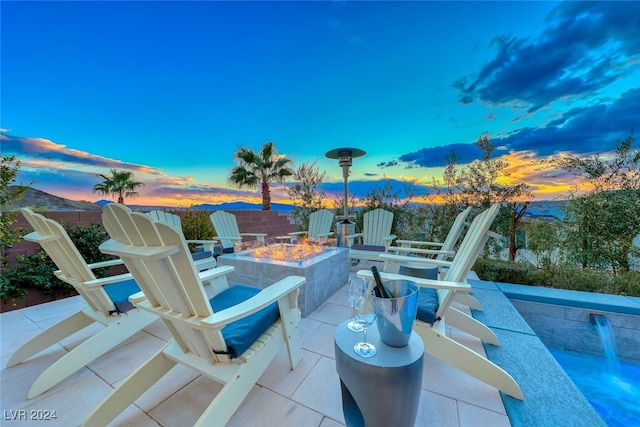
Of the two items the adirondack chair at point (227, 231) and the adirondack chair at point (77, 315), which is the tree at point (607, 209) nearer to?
the adirondack chair at point (227, 231)

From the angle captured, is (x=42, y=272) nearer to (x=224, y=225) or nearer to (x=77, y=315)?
(x=77, y=315)

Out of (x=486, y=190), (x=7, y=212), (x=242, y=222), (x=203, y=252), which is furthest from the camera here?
(x=242, y=222)

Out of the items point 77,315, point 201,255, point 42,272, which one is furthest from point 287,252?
point 42,272

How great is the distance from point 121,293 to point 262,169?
5.32 m

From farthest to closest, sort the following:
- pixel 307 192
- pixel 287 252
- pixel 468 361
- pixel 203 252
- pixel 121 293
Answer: pixel 307 192, pixel 203 252, pixel 287 252, pixel 121 293, pixel 468 361

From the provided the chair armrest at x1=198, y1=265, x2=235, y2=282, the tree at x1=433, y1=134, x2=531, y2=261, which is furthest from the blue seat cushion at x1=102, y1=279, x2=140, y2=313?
the tree at x1=433, y1=134, x2=531, y2=261

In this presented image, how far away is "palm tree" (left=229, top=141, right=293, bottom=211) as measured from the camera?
656cm

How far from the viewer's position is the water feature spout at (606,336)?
7.05 feet

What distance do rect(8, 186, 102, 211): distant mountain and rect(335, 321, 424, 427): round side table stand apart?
4.13 m

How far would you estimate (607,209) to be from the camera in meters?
3.04

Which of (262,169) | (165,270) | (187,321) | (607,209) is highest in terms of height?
(262,169)

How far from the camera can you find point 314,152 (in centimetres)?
605

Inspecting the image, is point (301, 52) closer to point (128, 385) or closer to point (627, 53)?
point (627, 53)

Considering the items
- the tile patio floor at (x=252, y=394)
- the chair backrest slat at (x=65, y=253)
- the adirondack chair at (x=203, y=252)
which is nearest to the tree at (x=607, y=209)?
the tile patio floor at (x=252, y=394)
